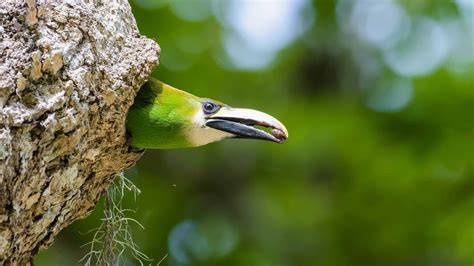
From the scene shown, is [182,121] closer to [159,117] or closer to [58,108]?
[159,117]

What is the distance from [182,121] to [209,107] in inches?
4.2

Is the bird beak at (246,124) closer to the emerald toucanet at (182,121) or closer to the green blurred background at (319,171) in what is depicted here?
the emerald toucanet at (182,121)

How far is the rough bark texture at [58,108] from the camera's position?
2320 millimetres

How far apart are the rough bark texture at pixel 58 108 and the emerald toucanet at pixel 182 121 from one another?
3.2 inches

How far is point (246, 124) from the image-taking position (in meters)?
2.77

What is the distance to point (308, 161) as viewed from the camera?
5969 mm

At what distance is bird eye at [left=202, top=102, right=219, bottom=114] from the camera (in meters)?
2.76

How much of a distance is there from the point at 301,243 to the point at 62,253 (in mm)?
1788

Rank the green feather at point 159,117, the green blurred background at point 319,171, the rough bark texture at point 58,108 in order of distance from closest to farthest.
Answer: the rough bark texture at point 58,108, the green feather at point 159,117, the green blurred background at point 319,171

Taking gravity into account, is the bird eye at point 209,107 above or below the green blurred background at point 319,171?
above

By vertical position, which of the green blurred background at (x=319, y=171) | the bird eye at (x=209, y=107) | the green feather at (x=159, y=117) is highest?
the bird eye at (x=209, y=107)

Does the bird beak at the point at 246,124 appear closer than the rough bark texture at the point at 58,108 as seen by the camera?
No

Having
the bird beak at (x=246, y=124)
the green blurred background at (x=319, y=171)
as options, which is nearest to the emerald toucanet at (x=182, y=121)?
the bird beak at (x=246, y=124)

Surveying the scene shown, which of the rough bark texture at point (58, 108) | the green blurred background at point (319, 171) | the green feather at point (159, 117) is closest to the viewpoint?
the rough bark texture at point (58, 108)
